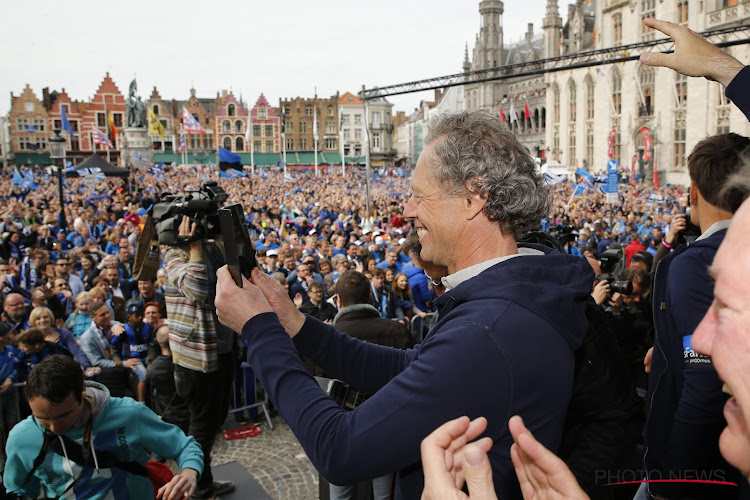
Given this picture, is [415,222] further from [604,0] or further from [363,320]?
[604,0]

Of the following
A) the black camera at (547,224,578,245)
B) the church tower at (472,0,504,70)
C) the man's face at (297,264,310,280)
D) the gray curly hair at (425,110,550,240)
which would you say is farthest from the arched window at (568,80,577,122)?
the gray curly hair at (425,110,550,240)

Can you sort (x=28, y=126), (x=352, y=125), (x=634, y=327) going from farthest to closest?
1. (x=352, y=125)
2. (x=28, y=126)
3. (x=634, y=327)

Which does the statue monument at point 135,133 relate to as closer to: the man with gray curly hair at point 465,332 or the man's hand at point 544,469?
the man with gray curly hair at point 465,332

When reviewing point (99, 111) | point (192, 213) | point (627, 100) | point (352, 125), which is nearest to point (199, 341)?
point (192, 213)

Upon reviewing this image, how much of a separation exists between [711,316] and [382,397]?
2.34 ft

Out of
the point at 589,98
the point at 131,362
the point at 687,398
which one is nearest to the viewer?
the point at 687,398

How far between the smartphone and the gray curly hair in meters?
0.59

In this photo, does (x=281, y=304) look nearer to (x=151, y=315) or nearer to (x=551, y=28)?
(x=151, y=315)

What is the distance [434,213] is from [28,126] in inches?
3091

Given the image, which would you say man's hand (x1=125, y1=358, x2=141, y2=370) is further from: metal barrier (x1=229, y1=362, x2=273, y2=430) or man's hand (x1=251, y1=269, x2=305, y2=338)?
man's hand (x1=251, y1=269, x2=305, y2=338)

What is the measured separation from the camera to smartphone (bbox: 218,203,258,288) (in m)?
1.57

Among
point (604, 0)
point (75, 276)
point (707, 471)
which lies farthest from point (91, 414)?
point (604, 0)

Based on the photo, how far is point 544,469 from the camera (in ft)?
3.10

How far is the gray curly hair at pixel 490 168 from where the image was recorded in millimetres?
1521
